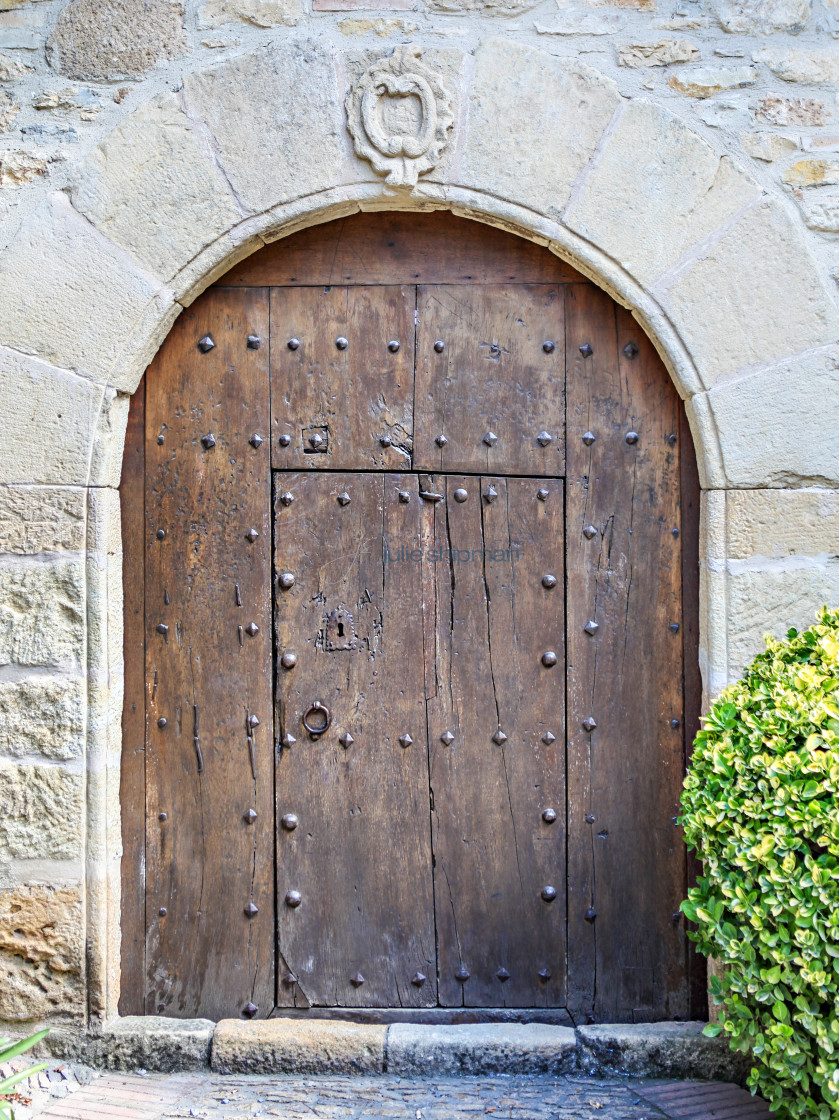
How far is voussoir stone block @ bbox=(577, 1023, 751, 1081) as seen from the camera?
205 cm

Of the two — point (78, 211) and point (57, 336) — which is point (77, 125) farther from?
point (57, 336)

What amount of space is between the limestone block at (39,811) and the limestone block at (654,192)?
1.96 meters

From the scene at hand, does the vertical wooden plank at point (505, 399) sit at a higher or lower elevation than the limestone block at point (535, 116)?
lower

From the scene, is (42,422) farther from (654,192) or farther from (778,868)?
(778,868)

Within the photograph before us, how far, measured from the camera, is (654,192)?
2.05m

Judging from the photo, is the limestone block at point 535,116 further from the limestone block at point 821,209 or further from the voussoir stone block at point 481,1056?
the voussoir stone block at point 481,1056

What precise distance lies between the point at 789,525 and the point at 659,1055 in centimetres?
140

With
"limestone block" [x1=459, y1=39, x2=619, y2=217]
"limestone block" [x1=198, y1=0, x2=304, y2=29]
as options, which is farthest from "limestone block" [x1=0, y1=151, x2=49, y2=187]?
"limestone block" [x1=459, y1=39, x2=619, y2=217]

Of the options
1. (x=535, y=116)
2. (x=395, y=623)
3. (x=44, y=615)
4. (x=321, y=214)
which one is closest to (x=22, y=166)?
(x=321, y=214)

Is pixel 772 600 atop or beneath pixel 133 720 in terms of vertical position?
atop

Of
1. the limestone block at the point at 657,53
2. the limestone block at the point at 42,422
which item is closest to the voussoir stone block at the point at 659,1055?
the limestone block at the point at 42,422

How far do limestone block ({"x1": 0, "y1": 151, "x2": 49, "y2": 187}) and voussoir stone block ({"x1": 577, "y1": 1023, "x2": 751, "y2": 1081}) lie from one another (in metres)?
2.67

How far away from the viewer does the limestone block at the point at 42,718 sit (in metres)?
2.09

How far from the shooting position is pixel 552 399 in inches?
87.6
